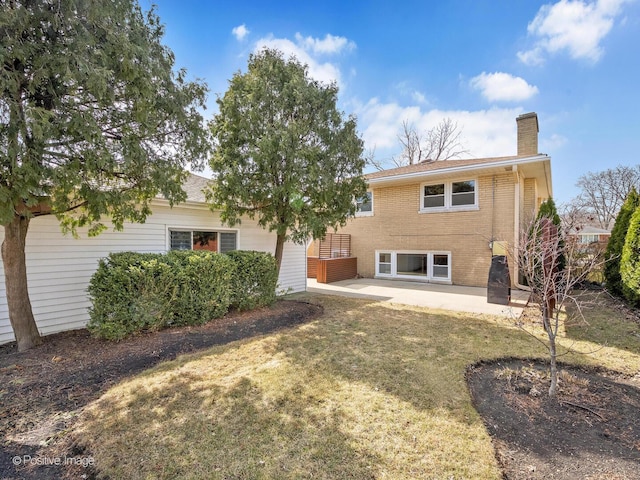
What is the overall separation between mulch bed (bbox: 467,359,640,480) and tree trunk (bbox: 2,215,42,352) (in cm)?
643

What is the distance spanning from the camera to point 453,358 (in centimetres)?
439

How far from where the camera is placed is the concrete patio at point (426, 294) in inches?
307

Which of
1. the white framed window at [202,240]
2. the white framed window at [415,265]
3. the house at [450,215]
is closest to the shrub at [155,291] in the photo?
the white framed window at [202,240]

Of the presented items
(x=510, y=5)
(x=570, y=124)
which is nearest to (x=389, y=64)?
(x=510, y=5)

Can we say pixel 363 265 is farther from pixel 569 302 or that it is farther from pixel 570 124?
pixel 570 124

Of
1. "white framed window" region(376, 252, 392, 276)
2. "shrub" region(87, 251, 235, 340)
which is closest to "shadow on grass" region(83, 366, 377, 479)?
"shrub" region(87, 251, 235, 340)

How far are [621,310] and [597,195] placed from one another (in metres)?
34.0

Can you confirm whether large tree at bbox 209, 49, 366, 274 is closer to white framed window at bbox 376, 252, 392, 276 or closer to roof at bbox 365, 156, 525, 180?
roof at bbox 365, 156, 525, 180

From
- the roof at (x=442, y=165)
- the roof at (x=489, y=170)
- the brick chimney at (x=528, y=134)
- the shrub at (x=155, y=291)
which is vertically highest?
the brick chimney at (x=528, y=134)

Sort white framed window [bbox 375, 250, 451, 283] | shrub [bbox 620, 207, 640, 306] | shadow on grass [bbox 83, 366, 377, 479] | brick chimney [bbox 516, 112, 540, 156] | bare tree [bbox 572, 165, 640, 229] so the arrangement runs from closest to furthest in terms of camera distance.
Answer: shadow on grass [bbox 83, 366, 377, 479]
shrub [bbox 620, 207, 640, 306]
brick chimney [bbox 516, 112, 540, 156]
white framed window [bbox 375, 250, 451, 283]
bare tree [bbox 572, 165, 640, 229]

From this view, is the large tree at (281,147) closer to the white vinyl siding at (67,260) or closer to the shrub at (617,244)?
the white vinyl siding at (67,260)

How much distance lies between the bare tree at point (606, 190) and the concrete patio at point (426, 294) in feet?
96.0

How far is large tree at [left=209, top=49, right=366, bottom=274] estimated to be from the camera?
273 inches

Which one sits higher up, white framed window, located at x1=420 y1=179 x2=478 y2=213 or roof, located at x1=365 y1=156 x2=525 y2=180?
roof, located at x1=365 y1=156 x2=525 y2=180
